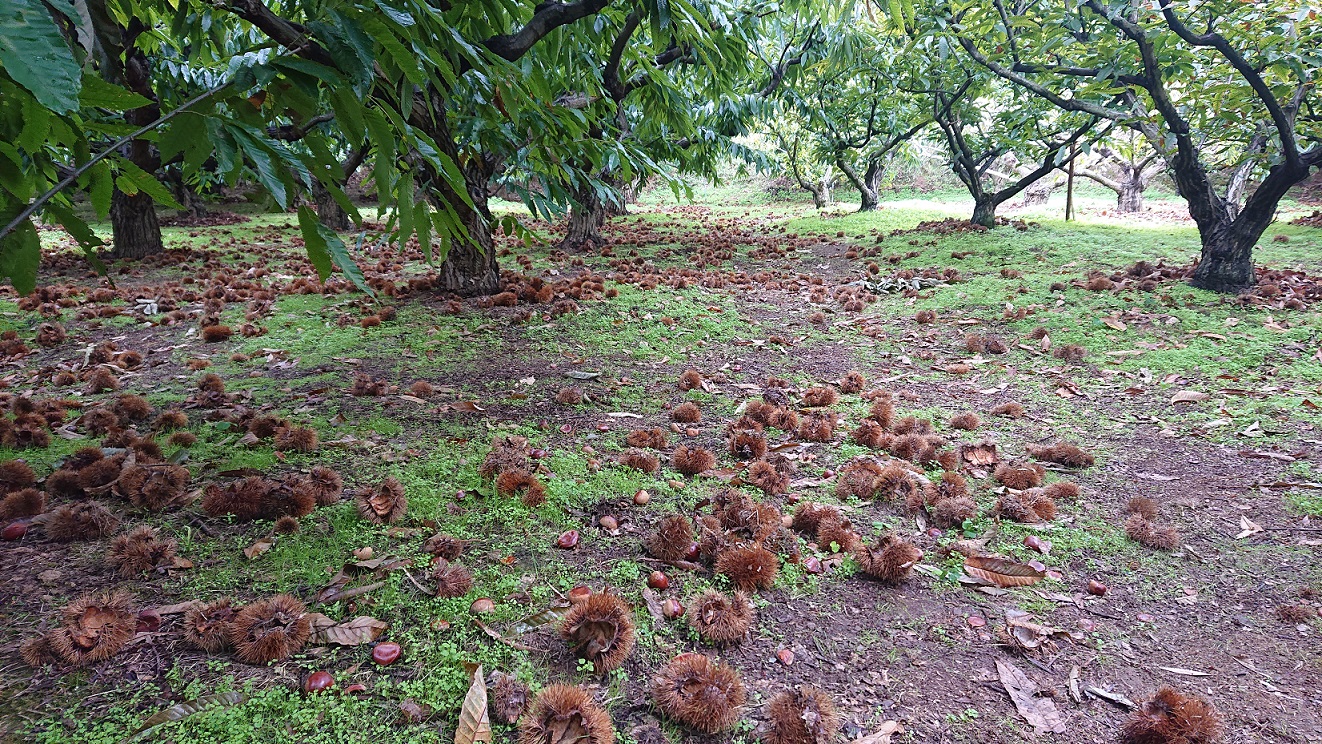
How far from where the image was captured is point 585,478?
8.17 ft

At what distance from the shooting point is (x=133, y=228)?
856 centimetres

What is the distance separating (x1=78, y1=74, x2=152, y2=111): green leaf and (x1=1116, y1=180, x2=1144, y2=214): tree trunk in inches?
878

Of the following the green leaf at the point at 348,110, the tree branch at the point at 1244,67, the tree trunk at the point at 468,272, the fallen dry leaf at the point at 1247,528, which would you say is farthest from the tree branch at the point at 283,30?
the tree branch at the point at 1244,67

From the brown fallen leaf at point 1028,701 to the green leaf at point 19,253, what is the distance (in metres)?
2.68

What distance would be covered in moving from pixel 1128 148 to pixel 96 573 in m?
12.6

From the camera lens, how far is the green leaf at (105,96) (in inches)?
50.4

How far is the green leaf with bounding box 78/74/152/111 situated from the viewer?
1279 millimetres

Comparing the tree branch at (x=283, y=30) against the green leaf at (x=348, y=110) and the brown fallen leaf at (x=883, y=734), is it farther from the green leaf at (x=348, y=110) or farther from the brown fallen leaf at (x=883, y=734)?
the brown fallen leaf at (x=883, y=734)

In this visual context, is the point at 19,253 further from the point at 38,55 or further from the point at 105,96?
the point at 38,55

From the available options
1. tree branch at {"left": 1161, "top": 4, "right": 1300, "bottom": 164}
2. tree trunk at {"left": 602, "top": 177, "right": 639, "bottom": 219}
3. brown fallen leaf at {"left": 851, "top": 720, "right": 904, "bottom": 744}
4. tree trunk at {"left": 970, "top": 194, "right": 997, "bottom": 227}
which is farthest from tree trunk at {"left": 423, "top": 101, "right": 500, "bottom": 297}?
tree trunk at {"left": 970, "top": 194, "right": 997, "bottom": 227}

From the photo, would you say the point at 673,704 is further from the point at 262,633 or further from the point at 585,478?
the point at 585,478

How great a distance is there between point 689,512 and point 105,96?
6.55 ft

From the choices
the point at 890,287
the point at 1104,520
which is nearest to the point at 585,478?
the point at 1104,520

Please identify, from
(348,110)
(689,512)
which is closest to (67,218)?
(348,110)
